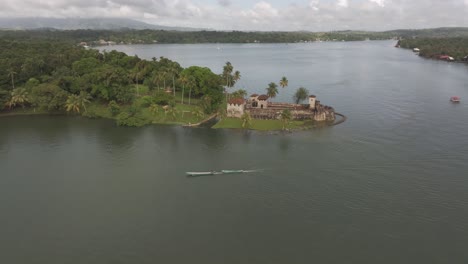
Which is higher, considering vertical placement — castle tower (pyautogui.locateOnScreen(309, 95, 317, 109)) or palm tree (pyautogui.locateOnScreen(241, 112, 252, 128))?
castle tower (pyautogui.locateOnScreen(309, 95, 317, 109))

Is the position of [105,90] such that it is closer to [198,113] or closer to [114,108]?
[114,108]

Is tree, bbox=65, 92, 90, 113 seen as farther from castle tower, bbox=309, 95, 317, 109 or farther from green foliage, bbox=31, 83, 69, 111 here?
castle tower, bbox=309, 95, 317, 109

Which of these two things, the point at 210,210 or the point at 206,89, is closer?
the point at 210,210

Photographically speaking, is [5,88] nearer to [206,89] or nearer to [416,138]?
[206,89]

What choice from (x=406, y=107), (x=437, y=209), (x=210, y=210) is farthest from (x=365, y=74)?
(x=210, y=210)

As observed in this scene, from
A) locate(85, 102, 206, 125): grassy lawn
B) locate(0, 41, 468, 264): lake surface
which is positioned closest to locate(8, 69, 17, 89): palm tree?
locate(0, 41, 468, 264): lake surface

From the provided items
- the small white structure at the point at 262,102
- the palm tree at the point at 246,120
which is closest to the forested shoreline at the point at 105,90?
the small white structure at the point at 262,102
